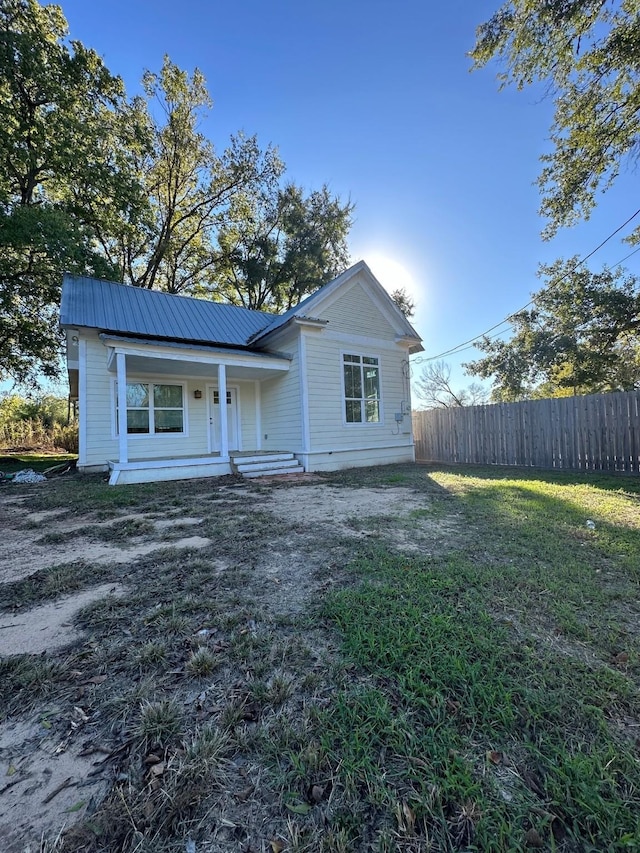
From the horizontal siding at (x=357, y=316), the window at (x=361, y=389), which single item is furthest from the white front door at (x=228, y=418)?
the horizontal siding at (x=357, y=316)

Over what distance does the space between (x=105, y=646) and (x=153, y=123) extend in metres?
21.5

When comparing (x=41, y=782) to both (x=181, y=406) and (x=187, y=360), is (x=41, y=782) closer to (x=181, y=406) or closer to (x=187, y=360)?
(x=187, y=360)

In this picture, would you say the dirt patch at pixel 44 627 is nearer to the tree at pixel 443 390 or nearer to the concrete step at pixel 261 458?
the concrete step at pixel 261 458

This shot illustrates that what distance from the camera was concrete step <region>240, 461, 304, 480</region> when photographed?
880cm

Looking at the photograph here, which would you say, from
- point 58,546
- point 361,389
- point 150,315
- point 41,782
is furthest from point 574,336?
point 41,782

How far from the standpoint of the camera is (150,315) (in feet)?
32.9

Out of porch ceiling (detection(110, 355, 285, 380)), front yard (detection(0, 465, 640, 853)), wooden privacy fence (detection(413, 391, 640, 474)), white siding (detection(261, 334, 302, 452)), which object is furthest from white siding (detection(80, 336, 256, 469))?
wooden privacy fence (detection(413, 391, 640, 474))

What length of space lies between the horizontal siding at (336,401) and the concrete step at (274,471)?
0.68 m

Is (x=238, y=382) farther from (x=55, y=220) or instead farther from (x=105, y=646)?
(x=105, y=646)

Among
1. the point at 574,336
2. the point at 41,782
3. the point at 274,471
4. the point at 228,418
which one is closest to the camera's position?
the point at 41,782

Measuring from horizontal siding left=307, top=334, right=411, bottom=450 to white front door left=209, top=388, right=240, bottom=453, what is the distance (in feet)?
10.2

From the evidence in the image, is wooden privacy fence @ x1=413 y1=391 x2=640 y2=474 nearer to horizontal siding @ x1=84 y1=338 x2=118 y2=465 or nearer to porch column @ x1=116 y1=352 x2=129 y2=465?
porch column @ x1=116 y1=352 x2=129 y2=465

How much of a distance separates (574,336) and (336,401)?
10740mm

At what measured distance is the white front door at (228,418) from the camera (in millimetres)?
11023
